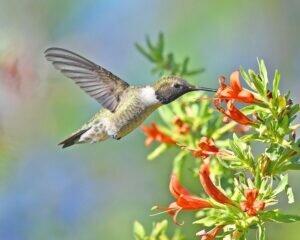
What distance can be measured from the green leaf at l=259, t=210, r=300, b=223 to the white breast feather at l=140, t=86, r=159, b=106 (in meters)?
1.19

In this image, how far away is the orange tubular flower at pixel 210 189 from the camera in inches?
75.3

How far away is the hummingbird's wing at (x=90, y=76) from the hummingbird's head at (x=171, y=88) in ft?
1.01

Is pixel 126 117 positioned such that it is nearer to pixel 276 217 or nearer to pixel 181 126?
pixel 181 126

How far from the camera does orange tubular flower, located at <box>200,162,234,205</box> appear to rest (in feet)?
6.28

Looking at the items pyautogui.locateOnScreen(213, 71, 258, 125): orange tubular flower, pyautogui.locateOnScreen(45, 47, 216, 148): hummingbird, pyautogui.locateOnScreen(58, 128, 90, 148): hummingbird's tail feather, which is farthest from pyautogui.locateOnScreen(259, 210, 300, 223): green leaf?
pyautogui.locateOnScreen(58, 128, 90, 148): hummingbird's tail feather

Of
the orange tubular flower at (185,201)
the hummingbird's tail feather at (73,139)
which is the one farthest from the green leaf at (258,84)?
the hummingbird's tail feather at (73,139)

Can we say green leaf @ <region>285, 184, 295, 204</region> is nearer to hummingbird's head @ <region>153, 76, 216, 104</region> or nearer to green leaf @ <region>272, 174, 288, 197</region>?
green leaf @ <region>272, 174, 288, 197</region>

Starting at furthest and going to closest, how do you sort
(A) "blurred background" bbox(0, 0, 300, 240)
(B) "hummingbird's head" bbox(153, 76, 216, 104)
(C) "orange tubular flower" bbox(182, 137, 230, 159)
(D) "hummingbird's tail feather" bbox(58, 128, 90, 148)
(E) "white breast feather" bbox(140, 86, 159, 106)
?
(A) "blurred background" bbox(0, 0, 300, 240) < (D) "hummingbird's tail feather" bbox(58, 128, 90, 148) < (E) "white breast feather" bbox(140, 86, 159, 106) < (B) "hummingbird's head" bbox(153, 76, 216, 104) < (C) "orange tubular flower" bbox(182, 137, 230, 159)

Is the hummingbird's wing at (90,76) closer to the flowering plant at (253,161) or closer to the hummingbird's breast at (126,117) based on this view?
the hummingbird's breast at (126,117)

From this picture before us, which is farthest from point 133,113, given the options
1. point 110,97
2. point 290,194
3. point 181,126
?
point 290,194

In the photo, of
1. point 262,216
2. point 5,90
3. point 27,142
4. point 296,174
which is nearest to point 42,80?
point 5,90

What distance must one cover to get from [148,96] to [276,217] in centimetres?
131

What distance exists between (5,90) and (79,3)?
71.3 inches

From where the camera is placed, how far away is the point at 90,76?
3.13 metres
